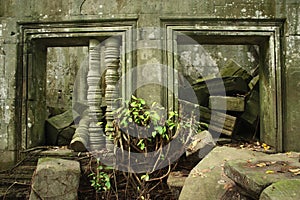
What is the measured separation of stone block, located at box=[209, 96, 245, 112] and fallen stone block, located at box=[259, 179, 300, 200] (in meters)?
3.05

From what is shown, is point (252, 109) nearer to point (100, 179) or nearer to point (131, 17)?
point (131, 17)

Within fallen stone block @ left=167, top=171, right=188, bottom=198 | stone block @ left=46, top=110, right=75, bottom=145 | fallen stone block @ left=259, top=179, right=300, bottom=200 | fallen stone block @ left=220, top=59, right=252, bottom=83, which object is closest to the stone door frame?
stone block @ left=46, top=110, right=75, bottom=145

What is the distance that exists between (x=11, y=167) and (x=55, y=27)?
213 centimetres

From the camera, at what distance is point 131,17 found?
4.12m

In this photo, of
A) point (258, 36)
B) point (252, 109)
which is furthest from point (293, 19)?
point (252, 109)

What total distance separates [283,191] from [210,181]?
1.10m

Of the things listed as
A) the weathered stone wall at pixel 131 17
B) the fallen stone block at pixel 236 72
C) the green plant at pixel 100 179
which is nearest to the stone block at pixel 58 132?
the weathered stone wall at pixel 131 17

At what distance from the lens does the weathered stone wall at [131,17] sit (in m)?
4.04

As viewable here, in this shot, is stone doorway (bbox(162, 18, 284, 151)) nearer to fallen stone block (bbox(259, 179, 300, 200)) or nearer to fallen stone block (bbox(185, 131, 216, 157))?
fallen stone block (bbox(185, 131, 216, 157))

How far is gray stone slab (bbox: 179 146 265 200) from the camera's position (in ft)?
9.78

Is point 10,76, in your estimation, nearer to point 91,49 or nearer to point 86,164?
point 91,49

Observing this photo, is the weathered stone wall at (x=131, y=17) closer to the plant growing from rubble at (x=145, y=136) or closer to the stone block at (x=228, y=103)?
the plant growing from rubble at (x=145, y=136)

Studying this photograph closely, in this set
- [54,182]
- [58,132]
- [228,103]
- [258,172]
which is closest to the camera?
[258,172]

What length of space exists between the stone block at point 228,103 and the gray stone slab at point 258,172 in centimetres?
217
